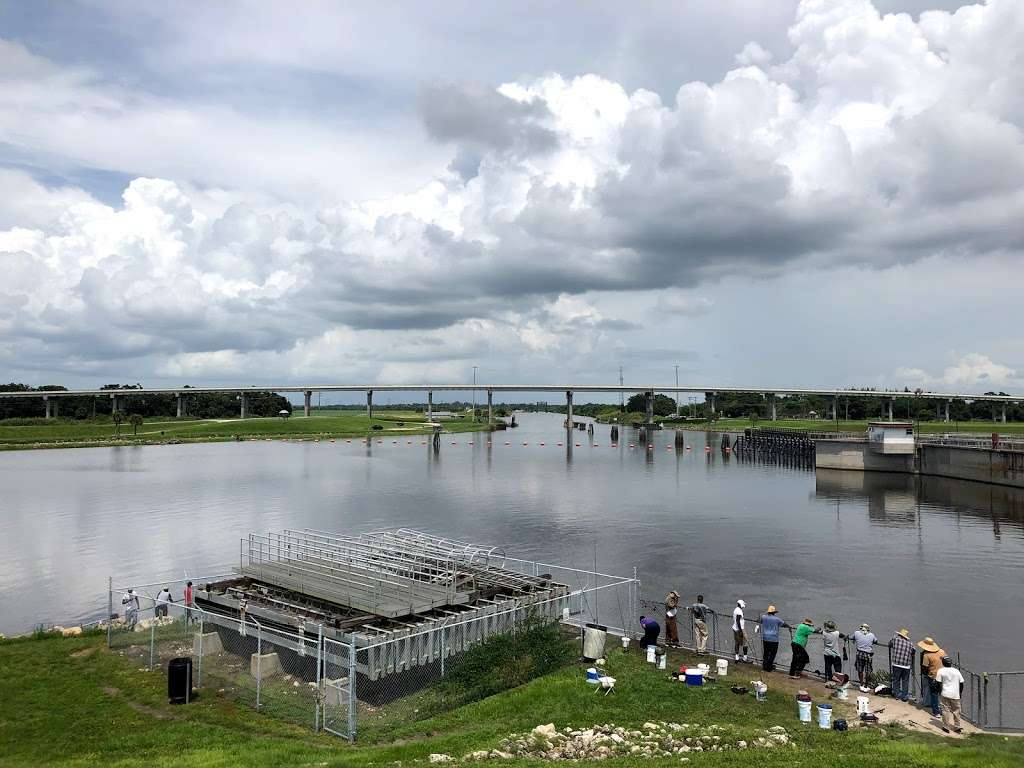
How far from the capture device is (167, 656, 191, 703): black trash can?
1922 centimetres

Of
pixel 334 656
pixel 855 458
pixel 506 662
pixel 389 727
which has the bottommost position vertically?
pixel 389 727

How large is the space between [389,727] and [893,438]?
87.2m

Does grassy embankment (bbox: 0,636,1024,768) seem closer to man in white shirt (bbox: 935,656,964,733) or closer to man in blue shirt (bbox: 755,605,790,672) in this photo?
man in white shirt (bbox: 935,656,964,733)

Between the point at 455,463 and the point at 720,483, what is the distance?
139 ft

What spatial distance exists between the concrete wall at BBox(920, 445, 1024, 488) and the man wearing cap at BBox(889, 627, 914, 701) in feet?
222

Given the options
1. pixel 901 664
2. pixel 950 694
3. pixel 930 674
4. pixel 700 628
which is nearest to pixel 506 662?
pixel 700 628

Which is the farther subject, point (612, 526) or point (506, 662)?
point (612, 526)

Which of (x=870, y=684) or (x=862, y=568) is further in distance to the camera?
(x=862, y=568)

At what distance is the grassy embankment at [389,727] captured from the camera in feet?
48.2

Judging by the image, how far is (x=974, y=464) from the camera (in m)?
80.6

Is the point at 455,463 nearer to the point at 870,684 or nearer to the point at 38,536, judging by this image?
the point at 38,536

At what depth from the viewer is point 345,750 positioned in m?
16.3

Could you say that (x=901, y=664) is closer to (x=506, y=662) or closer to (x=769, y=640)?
(x=769, y=640)

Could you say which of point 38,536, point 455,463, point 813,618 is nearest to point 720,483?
point 455,463
